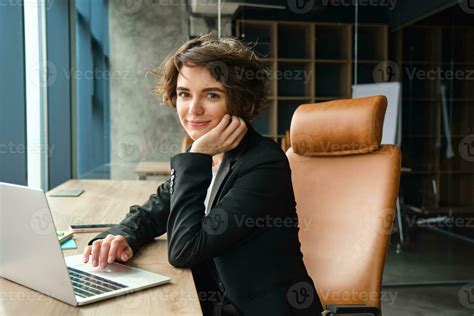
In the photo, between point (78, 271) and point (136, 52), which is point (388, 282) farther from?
point (78, 271)

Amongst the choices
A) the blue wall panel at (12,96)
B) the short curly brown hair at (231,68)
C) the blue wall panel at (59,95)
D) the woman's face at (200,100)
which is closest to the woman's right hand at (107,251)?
the woman's face at (200,100)

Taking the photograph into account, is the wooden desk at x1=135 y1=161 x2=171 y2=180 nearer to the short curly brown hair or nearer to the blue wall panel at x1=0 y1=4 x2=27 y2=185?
the blue wall panel at x1=0 y1=4 x2=27 y2=185

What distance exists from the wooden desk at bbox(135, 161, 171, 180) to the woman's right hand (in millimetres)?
2568

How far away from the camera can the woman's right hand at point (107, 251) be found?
4.40 ft

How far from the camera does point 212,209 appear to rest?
4.50 feet

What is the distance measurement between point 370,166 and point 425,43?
299 centimetres

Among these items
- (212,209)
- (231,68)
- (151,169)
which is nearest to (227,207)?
(212,209)

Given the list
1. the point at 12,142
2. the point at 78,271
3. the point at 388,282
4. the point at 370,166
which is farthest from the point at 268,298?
the point at 388,282

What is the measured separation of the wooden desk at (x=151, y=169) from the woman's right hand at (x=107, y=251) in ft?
8.43

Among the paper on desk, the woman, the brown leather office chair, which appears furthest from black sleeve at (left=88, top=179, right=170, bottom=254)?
the brown leather office chair

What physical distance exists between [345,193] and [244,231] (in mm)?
558

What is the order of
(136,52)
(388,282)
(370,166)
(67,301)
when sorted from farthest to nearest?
(136,52) < (388,282) < (370,166) < (67,301)

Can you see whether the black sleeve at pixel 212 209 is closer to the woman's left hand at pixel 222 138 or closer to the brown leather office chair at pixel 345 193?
the woman's left hand at pixel 222 138

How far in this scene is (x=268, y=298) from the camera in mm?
1372
